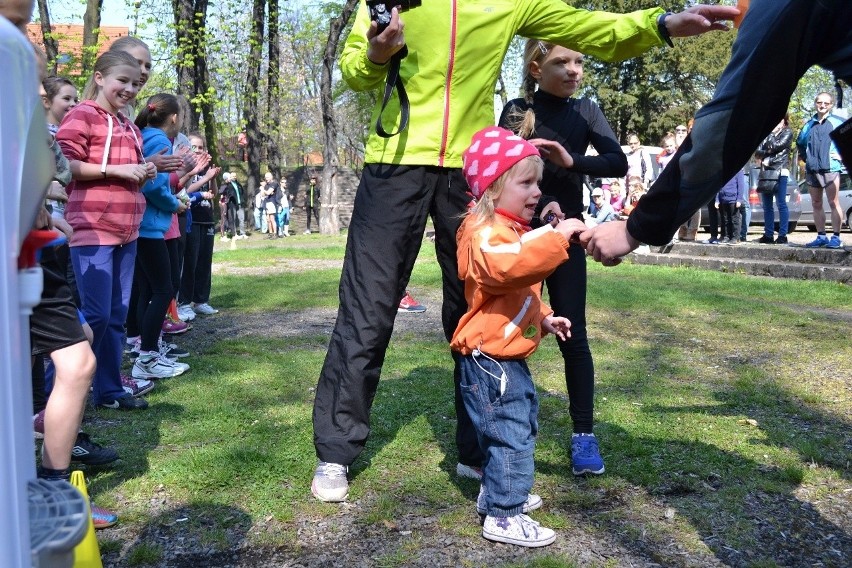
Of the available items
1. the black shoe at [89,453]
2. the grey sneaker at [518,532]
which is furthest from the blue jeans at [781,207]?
the black shoe at [89,453]

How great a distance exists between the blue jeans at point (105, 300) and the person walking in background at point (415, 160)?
1656mm

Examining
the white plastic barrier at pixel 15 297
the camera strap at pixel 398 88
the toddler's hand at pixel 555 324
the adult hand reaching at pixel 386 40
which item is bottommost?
the toddler's hand at pixel 555 324

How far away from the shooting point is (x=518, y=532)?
2986 mm

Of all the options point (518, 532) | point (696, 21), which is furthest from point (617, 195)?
point (518, 532)

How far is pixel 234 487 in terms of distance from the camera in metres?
3.53

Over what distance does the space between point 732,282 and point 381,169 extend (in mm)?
7815

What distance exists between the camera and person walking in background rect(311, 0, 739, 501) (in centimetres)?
339

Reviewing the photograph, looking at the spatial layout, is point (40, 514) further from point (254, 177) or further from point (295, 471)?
point (254, 177)

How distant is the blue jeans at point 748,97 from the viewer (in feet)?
6.75

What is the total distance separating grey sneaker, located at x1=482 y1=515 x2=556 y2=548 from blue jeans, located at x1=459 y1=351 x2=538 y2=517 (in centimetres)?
3

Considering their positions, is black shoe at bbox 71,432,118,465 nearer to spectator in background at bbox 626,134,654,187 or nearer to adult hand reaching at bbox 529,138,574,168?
adult hand reaching at bbox 529,138,574,168

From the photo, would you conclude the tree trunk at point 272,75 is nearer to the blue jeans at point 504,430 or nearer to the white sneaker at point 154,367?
the white sneaker at point 154,367

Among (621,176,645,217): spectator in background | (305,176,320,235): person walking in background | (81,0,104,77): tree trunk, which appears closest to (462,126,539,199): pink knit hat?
(621,176,645,217): spectator in background

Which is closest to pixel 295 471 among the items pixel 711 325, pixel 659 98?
pixel 711 325
